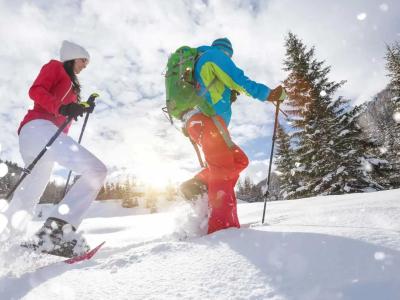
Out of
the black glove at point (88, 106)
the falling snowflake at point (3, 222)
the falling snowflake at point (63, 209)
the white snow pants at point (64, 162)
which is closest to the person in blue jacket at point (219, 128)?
the white snow pants at point (64, 162)

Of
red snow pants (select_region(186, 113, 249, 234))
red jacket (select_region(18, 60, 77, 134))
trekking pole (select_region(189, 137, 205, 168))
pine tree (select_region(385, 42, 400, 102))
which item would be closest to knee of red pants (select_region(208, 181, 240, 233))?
red snow pants (select_region(186, 113, 249, 234))

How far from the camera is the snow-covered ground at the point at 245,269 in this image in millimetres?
1419

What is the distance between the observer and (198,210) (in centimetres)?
347

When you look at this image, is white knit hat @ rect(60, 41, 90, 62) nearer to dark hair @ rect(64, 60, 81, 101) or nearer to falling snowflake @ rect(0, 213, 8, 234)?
dark hair @ rect(64, 60, 81, 101)

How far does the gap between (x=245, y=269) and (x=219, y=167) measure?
1.74 meters

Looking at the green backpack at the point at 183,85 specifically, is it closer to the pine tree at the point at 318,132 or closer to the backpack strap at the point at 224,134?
the backpack strap at the point at 224,134

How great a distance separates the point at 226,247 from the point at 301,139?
1801cm

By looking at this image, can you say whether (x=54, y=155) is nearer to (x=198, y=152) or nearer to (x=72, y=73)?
(x=72, y=73)

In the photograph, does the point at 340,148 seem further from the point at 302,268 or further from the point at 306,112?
the point at 302,268

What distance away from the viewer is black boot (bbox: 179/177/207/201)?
3667 millimetres

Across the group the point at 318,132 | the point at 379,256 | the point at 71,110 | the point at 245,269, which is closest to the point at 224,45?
the point at 71,110

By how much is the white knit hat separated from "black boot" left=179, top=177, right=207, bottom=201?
199 centimetres

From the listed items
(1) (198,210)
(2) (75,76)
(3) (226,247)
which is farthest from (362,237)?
(2) (75,76)

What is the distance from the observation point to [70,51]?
381 centimetres
